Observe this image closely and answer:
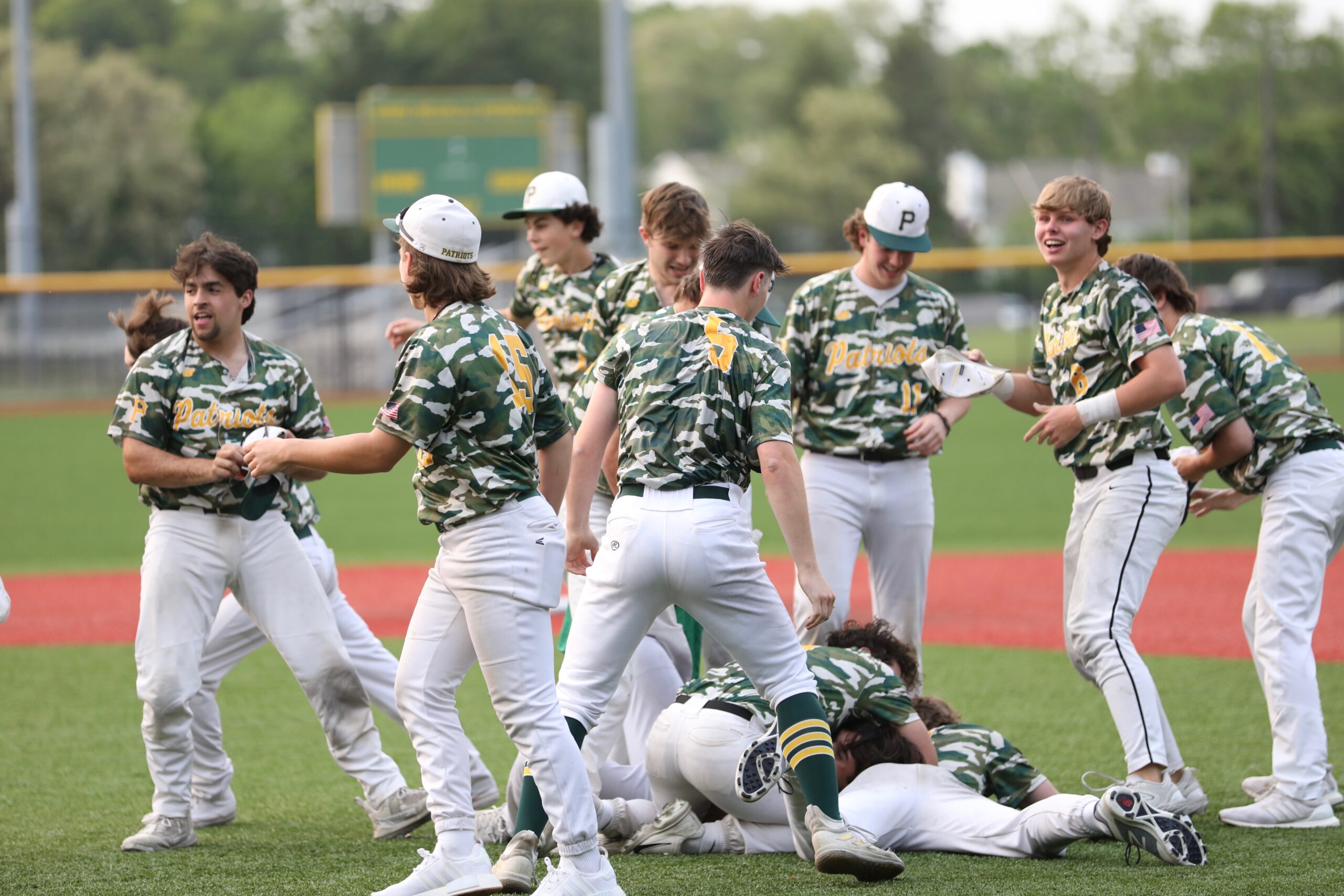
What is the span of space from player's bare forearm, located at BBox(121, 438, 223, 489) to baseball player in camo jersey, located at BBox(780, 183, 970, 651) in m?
2.34

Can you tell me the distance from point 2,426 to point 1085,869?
2139 centimetres

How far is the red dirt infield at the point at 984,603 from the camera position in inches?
372

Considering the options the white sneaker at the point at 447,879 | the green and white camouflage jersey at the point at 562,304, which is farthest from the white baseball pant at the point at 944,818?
the green and white camouflage jersey at the point at 562,304

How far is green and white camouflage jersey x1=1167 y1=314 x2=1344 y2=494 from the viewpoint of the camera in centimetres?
553

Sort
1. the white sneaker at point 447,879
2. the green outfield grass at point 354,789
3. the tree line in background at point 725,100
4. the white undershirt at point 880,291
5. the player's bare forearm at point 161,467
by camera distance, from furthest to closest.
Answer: the tree line in background at point 725,100, the white undershirt at point 880,291, the player's bare forearm at point 161,467, the green outfield grass at point 354,789, the white sneaker at point 447,879

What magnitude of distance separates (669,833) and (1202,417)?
2.48 meters

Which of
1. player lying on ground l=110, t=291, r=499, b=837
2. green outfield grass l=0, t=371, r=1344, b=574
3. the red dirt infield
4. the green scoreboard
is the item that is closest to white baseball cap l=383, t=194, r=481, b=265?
player lying on ground l=110, t=291, r=499, b=837

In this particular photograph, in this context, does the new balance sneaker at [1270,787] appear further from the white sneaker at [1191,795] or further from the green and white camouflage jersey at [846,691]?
the green and white camouflage jersey at [846,691]

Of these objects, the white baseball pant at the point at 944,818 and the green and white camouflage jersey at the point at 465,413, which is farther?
the white baseball pant at the point at 944,818

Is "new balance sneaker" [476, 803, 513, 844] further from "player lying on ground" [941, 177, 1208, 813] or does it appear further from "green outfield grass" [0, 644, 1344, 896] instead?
"player lying on ground" [941, 177, 1208, 813]

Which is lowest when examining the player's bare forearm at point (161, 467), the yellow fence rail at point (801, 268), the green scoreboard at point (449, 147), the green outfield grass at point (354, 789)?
the green outfield grass at point (354, 789)

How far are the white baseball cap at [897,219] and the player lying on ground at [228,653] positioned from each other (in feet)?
8.19

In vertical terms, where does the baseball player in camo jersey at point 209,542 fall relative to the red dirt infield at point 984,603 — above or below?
above

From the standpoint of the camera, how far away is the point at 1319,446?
5.63 meters
